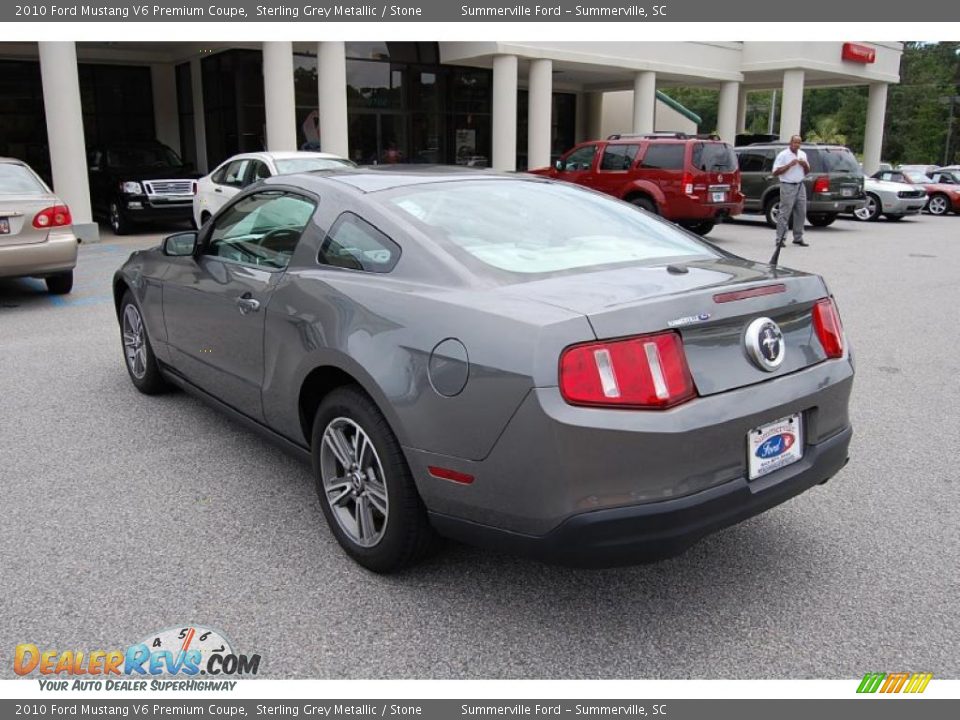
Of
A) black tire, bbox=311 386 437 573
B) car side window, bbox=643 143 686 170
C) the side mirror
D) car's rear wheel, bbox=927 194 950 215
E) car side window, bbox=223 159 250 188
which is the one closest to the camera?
black tire, bbox=311 386 437 573

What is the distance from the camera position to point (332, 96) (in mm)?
17938

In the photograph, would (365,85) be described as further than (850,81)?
No

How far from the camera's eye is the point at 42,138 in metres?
22.0

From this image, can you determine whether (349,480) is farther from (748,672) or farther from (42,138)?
(42,138)

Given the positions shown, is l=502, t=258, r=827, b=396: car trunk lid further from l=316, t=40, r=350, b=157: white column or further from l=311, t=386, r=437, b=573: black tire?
l=316, t=40, r=350, b=157: white column

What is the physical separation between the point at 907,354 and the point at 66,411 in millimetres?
6472

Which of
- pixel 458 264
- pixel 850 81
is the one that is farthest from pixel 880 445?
pixel 850 81

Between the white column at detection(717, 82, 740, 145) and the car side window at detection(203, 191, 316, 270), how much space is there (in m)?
27.0

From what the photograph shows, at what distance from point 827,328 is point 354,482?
6.38 ft

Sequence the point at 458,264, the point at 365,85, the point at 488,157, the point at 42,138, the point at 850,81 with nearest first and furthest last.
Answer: the point at 458,264
the point at 42,138
the point at 365,85
the point at 488,157
the point at 850,81

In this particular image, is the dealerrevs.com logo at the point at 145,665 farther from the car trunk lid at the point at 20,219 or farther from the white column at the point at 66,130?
the white column at the point at 66,130

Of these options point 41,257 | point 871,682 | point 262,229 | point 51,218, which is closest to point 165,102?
point 51,218

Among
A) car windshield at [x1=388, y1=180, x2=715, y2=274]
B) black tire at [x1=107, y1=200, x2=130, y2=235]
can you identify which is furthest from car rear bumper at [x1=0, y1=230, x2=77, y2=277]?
black tire at [x1=107, y1=200, x2=130, y2=235]

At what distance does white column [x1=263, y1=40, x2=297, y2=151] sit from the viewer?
16.9 m
